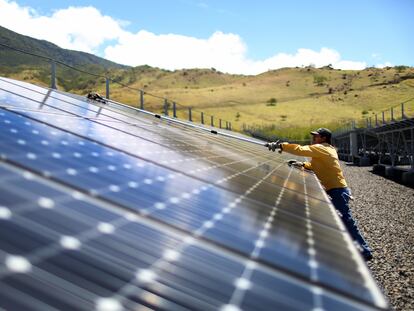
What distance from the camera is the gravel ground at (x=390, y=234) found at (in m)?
10.1

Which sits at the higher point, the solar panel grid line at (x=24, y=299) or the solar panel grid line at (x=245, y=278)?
the solar panel grid line at (x=24, y=299)

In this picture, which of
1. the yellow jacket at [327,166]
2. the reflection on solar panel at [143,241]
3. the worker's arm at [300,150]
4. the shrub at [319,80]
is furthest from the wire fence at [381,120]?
the shrub at [319,80]

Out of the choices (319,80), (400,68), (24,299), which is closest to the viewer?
(24,299)

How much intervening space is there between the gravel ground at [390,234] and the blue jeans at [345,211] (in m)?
1.24

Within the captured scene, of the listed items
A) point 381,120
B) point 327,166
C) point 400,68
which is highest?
point 400,68

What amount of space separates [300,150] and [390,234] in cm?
802

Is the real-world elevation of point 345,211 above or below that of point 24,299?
below

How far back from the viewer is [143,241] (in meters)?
2.60

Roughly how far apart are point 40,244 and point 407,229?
54.2ft

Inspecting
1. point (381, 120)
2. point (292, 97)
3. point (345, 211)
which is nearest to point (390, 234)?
point (345, 211)

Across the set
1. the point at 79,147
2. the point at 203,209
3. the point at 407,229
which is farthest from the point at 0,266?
the point at 407,229

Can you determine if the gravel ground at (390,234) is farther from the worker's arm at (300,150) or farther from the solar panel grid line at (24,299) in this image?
the solar panel grid line at (24,299)

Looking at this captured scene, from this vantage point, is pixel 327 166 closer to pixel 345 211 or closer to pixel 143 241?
pixel 345 211

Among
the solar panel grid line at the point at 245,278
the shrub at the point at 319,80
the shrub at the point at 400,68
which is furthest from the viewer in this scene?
the shrub at the point at 400,68
